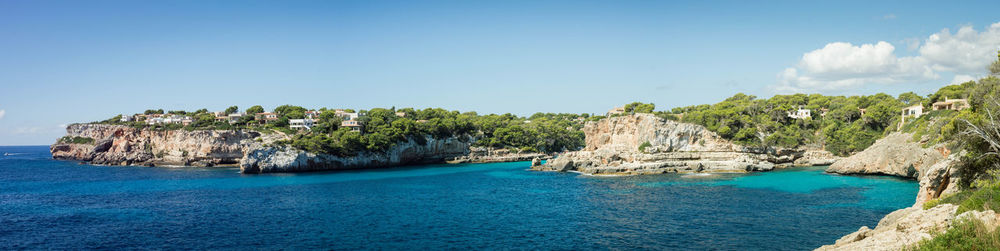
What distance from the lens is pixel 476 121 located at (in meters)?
102

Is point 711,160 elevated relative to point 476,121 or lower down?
lower down

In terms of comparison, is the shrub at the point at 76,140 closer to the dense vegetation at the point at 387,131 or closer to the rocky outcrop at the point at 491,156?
the dense vegetation at the point at 387,131

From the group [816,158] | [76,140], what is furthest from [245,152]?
[816,158]

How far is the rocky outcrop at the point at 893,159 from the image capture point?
41.7m

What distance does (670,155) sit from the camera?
190 feet

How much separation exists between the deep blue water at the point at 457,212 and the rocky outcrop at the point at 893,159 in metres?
2.48

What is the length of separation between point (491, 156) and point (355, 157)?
2460 centimetres

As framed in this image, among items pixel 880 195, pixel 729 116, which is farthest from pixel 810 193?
pixel 729 116

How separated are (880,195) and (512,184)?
1074 inches

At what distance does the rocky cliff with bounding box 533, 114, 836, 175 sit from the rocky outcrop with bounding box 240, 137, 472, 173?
22.3 meters

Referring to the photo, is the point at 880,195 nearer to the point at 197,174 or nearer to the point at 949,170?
the point at 949,170

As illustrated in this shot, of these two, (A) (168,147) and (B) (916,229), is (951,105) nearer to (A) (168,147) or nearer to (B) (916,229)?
(B) (916,229)

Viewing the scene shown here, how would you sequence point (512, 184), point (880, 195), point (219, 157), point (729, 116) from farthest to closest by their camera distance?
point (219, 157) → point (729, 116) → point (512, 184) → point (880, 195)

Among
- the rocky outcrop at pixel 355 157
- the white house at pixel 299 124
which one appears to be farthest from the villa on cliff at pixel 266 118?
the rocky outcrop at pixel 355 157
